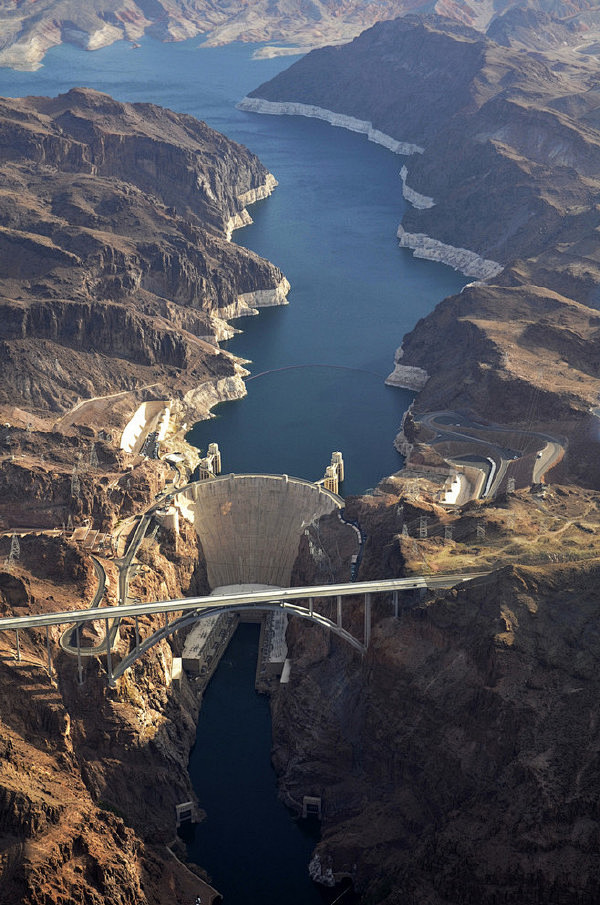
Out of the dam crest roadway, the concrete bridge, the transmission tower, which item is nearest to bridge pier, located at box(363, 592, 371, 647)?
the concrete bridge

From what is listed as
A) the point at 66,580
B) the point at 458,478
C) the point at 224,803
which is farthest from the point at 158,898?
the point at 458,478

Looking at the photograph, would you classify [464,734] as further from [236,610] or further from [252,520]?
[252,520]

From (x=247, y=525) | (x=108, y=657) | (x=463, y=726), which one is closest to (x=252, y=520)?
(x=247, y=525)

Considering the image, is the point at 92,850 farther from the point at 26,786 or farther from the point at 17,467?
the point at 17,467

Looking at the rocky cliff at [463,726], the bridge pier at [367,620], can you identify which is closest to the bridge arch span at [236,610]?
the bridge pier at [367,620]

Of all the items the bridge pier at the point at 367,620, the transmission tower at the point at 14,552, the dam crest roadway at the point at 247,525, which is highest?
the bridge pier at the point at 367,620

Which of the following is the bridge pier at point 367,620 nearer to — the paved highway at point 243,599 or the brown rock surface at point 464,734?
the paved highway at point 243,599
